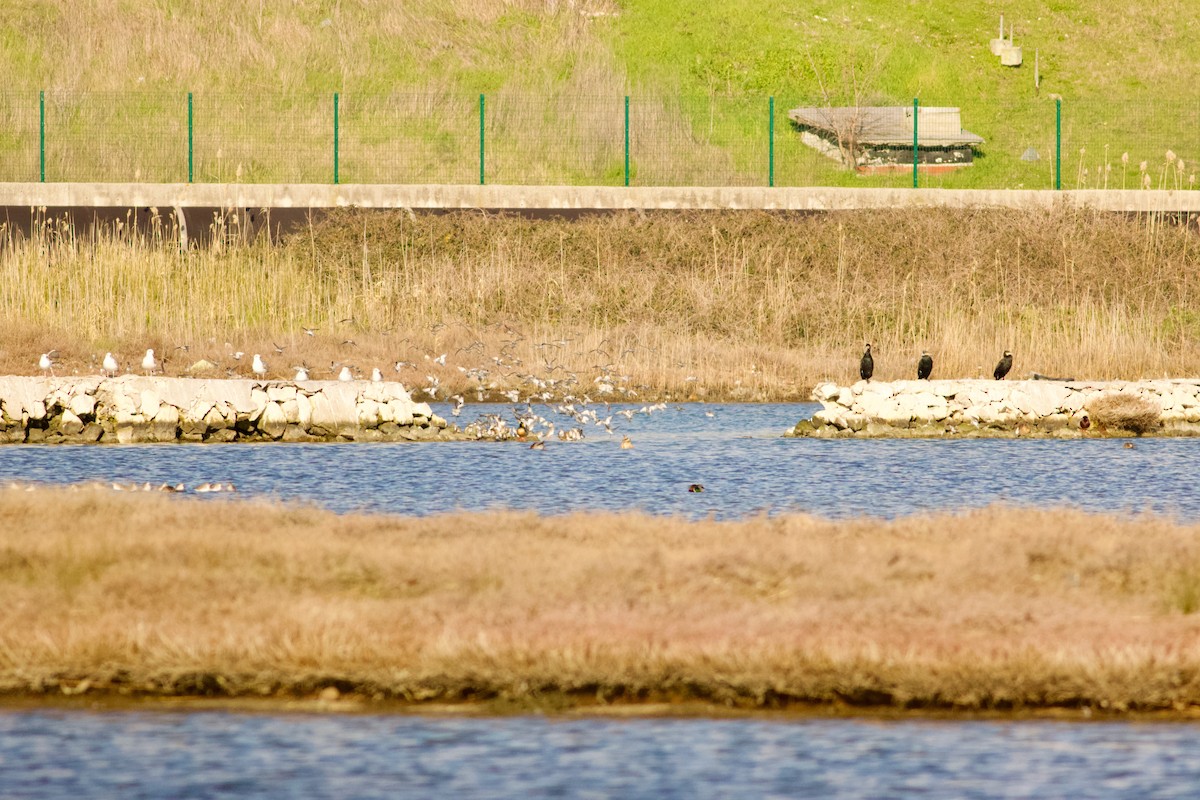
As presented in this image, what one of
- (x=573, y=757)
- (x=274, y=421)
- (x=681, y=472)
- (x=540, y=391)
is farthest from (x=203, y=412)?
(x=573, y=757)

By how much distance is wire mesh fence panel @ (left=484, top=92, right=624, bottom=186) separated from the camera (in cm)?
4594

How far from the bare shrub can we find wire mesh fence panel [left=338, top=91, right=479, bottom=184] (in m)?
23.1

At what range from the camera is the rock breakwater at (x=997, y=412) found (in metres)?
24.6

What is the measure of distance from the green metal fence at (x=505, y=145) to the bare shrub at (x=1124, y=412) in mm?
19880

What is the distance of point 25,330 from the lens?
28.9 m

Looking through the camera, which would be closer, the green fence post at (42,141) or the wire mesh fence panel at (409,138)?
the green fence post at (42,141)

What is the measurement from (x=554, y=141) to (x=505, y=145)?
4.29 ft

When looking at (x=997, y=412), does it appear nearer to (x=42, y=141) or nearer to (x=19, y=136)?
(x=42, y=141)

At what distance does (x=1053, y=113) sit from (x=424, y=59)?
1870 centimetres

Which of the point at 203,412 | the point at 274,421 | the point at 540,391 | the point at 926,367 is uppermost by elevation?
the point at 926,367

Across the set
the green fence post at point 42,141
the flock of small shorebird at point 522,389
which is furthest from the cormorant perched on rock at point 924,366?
the green fence post at point 42,141

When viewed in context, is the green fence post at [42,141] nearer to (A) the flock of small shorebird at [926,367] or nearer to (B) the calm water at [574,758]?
(A) the flock of small shorebird at [926,367]

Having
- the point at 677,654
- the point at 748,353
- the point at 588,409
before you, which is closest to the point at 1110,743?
the point at 677,654

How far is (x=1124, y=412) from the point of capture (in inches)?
964
